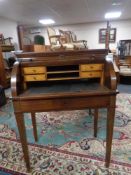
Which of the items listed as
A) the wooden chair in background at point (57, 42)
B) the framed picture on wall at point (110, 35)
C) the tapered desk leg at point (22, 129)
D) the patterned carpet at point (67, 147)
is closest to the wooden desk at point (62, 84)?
the tapered desk leg at point (22, 129)

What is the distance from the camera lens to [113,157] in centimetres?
150

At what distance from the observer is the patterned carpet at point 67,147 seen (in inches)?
54.1

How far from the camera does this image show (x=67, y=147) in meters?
1.67

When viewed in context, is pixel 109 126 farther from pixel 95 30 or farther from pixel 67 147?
pixel 95 30

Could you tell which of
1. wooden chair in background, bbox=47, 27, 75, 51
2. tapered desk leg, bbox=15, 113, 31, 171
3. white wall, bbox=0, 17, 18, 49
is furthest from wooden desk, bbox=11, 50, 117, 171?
white wall, bbox=0, 17, 18, 49

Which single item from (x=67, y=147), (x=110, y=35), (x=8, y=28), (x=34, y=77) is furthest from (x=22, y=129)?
(x=110, y=35)

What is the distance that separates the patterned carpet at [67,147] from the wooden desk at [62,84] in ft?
0.47

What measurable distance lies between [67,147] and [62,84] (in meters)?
0.79

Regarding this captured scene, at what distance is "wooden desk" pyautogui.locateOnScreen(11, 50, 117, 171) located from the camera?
106 centimetres

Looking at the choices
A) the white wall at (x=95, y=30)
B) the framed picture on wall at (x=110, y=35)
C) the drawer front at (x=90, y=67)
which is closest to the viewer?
the drawer front at (x=90, y=67)

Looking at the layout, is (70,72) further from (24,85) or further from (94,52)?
(24,85)

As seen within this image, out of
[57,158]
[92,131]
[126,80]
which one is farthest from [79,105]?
[126,80]

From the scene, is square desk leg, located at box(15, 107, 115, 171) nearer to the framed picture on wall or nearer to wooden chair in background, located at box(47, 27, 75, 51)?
wooden chair in background, located at box(47, 27, 75, 51)

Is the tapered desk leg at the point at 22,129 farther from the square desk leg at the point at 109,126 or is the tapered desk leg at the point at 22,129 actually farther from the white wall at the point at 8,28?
the white wall at the point at 8,28
